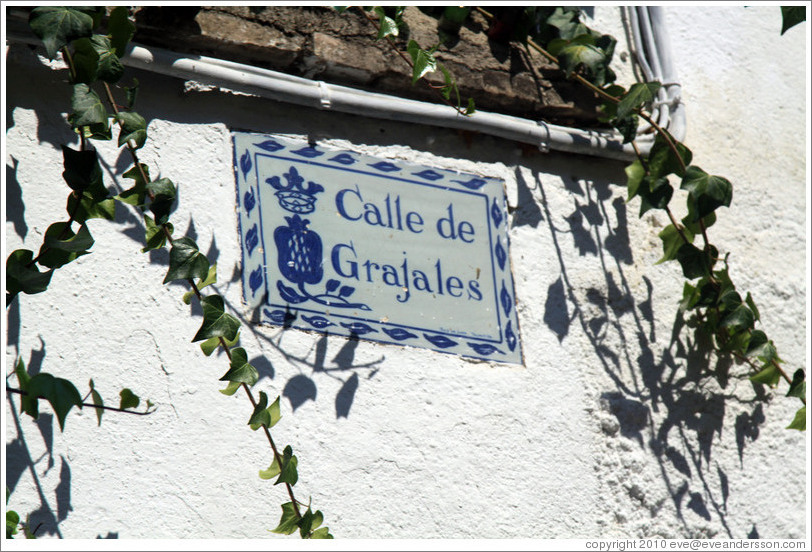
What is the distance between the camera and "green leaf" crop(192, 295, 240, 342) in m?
1.71

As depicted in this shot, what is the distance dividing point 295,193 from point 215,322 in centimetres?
44

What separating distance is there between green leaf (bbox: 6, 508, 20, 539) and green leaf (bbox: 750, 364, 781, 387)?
1.74 metres

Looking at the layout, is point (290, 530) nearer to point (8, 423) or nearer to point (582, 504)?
point (8, 423)

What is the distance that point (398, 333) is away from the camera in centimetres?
204

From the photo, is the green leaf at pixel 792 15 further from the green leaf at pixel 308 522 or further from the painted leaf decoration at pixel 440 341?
the green leaf at pixel 308 522

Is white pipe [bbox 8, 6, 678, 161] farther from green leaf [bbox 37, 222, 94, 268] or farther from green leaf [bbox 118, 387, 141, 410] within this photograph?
green leaf [bbox 118, 387, 141, 410]

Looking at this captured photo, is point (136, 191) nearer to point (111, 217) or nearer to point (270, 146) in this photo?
point (111, 217)

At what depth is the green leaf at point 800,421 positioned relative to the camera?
7.40ft

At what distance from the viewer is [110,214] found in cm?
179

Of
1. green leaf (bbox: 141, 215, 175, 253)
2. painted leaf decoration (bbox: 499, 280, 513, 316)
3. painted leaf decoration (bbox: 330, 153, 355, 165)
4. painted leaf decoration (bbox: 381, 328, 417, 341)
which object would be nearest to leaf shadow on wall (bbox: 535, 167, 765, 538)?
painted leaf decoration (bbox: 499, 280, 513, 316)

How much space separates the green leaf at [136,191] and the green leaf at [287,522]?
0.67m

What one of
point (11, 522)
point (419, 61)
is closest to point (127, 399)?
point (11, 522)

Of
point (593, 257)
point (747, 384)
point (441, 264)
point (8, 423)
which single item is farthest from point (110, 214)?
point (747, 384)

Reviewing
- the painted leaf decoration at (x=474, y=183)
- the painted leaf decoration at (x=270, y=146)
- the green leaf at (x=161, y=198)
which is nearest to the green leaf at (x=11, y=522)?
the green leaf at (x=161, y=198)
